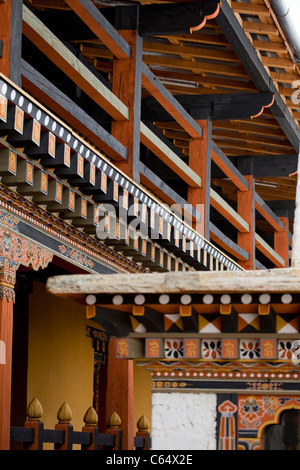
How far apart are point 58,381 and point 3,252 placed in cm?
475

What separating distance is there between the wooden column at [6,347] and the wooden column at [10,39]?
166 cm

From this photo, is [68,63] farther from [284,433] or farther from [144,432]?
[284,433]

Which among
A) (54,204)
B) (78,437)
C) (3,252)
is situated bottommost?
(78,437)

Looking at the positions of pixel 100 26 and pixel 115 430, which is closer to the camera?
pixel 115 430

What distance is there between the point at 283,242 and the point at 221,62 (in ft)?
23.6

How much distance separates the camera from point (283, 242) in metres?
20.0

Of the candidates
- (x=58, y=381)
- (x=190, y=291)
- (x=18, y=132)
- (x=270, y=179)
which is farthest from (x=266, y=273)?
(x=270, y=179)

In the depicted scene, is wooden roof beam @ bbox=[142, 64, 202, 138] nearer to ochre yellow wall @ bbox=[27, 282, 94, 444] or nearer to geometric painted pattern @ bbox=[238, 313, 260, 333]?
ochre yellow wall @ bbox=[27, 282, 94, 444]

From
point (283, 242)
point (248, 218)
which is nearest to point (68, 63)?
point (248, 218)

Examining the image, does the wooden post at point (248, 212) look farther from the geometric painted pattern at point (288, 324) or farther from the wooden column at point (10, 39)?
the geometric painted pattern at point (288, 324)

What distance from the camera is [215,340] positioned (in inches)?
208

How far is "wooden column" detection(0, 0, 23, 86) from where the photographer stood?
26.1ft

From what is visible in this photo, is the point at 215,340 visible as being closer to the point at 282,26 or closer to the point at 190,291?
the point at 190,291

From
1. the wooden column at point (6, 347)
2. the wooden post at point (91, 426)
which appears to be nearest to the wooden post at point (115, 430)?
the wooden post at point (91, 426)
